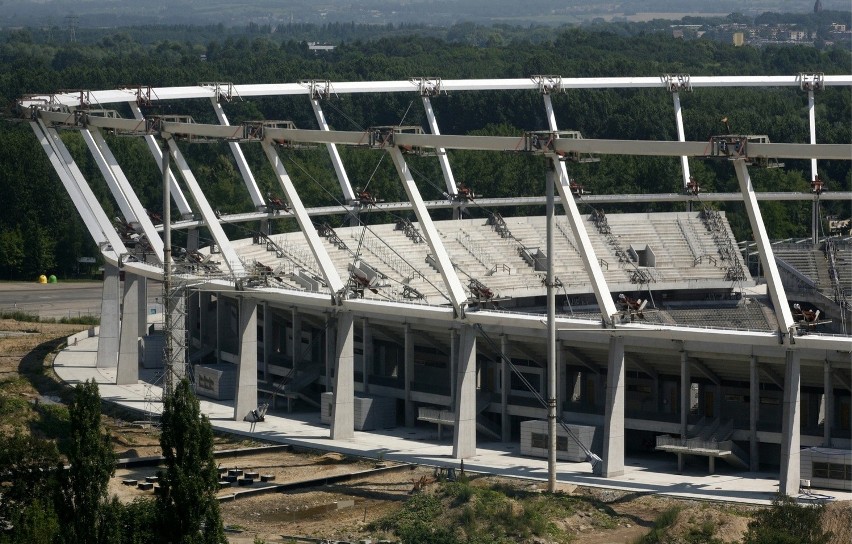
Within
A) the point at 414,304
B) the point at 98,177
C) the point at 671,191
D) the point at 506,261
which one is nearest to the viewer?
the point at 414,304

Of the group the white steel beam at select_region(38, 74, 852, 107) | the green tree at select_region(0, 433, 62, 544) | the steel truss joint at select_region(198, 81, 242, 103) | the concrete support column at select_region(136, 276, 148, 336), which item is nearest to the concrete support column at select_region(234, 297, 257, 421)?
the concrete support column at select_region(136, 276, 148, 336)

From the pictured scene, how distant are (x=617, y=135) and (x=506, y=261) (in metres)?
53.7

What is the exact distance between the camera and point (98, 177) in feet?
457

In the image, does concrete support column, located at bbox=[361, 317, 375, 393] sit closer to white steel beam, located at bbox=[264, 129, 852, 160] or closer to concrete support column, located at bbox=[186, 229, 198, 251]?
white steel beam, located at bbox=[264, 129, 852, 160]

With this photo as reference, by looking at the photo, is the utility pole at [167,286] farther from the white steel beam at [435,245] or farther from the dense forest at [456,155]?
the dense forest at [456,155]

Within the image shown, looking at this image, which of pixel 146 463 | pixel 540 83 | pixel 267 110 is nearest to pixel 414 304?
pixel 146 463

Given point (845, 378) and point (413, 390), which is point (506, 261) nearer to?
point (413, 390)

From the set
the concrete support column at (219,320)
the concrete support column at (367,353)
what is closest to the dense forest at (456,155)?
the concrete support column at (219,320)

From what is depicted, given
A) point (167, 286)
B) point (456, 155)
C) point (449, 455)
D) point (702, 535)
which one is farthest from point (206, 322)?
point (456, 155)

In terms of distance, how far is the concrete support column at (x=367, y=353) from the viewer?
73812mm

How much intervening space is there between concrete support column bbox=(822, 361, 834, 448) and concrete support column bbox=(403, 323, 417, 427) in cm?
1706

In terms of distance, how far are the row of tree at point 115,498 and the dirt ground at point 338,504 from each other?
5.82m

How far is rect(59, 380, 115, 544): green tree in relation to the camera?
161ft

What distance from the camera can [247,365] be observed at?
2879 inches
